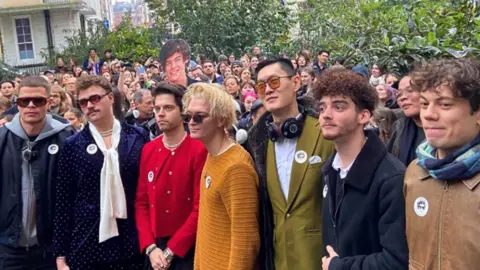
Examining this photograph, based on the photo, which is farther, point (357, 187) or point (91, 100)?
point (91, 100)

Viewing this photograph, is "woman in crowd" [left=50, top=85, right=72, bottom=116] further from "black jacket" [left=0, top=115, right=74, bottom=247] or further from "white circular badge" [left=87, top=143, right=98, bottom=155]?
"white circular badge" [left=87, top=143, right=98, bottom=155]

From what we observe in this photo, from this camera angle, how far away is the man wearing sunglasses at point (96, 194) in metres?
4.04

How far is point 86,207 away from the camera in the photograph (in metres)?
4.07

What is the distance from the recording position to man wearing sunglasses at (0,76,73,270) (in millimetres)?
4293

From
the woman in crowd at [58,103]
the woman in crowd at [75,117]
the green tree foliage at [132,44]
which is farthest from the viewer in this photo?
the green tree foliage at [132,44]

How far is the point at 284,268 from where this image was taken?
345 cm

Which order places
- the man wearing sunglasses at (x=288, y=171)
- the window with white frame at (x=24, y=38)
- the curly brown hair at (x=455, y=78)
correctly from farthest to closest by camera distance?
1. the window with white frame at (x=24, y=38)
2. the man wearing sunglasses at (x=288, y=171)
3. the curly brown hair at (x=455, y=78)

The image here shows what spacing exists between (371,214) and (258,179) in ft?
3.01

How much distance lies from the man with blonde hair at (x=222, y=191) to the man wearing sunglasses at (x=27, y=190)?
1.34 meters

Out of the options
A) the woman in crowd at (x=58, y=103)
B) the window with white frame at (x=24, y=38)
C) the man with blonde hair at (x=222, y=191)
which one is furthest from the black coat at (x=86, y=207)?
the window with white frame at (x=24, y=38)

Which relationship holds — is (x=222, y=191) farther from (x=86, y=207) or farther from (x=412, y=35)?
(x=412, y=35)

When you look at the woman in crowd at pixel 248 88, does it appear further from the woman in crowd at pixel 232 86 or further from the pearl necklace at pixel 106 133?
the pearl necklace at pixel 106 133

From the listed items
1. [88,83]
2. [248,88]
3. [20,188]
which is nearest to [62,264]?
[20,188]

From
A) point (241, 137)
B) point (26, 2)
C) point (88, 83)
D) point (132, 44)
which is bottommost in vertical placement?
point (241, 137)
